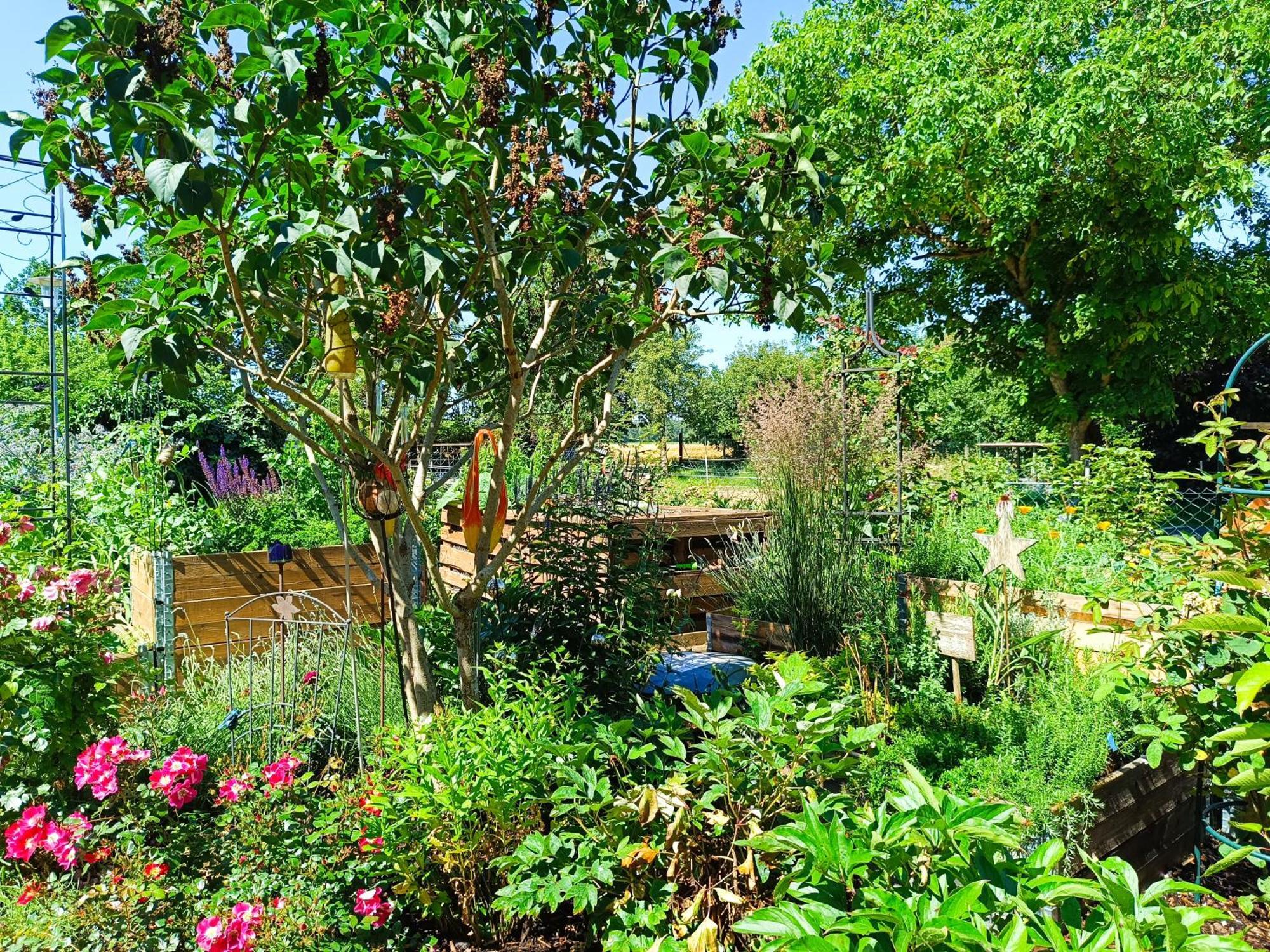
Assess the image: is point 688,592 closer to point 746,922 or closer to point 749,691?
point 749,691

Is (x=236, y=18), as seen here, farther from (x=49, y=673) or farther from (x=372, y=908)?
(x=49, y=673)

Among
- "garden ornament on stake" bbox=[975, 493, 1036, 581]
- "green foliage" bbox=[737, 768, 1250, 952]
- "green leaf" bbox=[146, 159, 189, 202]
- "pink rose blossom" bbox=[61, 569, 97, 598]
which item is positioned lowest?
"green foliage" bbox=[737, 768, 1250, 952]

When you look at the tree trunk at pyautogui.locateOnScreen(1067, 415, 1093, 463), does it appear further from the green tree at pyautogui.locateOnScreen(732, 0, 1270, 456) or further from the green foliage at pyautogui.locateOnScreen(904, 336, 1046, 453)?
the green foliage at pyautogui.locateOnScreen(904, 336, 1046, 453)

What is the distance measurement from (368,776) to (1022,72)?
33.1ft

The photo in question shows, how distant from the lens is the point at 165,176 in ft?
4.36

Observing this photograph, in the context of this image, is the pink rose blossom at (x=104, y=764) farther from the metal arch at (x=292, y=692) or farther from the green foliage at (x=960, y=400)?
the green foliage at (x=960, y=400)

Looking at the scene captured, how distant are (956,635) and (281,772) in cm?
250

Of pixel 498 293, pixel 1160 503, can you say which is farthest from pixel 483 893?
pixel 1160 503

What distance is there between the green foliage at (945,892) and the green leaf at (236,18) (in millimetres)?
1707

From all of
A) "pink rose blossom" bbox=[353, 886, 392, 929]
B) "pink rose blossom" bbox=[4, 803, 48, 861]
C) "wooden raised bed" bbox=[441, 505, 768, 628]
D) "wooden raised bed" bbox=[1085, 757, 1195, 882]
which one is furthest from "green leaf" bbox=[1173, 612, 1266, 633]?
"pink rose blossom" bbox=[4, 803, 48, 861]

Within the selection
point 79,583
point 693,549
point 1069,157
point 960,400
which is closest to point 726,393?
point 960,400

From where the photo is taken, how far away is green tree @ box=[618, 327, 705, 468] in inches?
854

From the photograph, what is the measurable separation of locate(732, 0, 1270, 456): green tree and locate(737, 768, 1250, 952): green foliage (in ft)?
26.9

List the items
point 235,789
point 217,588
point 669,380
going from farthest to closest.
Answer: point 669,380 → point 217,588 → point 235,789
